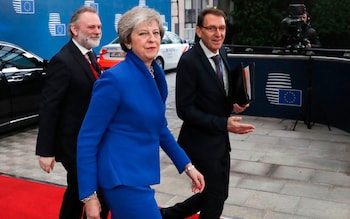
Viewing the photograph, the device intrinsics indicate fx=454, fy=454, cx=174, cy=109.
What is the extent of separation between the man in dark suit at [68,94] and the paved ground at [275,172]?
1.80m

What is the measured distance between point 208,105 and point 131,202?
99 centimetres

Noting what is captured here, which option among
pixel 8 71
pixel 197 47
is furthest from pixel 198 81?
pixel 8 71

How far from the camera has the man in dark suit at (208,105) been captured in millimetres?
2771

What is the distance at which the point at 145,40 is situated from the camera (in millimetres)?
2008

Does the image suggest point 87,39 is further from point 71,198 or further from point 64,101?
point 71,198

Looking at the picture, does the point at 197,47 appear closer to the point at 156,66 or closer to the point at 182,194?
the point at 156,66

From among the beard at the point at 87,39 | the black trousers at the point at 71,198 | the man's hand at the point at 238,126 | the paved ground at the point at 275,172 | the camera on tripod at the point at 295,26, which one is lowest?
the paved ground at the point at 275,172

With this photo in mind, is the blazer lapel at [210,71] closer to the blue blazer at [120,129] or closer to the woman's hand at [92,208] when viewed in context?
the blue blazer at [120,129]

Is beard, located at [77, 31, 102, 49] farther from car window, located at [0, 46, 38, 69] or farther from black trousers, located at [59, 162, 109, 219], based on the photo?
car window, located at [0, 46, 38, 69]

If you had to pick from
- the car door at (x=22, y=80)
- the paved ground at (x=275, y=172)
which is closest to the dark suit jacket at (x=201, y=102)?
the paved ground at (x=275, y=172)

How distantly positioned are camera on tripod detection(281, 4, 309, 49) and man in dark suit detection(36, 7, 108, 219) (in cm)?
548

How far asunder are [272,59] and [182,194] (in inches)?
159

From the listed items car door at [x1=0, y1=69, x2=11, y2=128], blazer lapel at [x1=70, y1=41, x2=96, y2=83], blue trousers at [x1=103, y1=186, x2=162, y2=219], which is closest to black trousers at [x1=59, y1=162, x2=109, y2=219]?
blazer lapel at [x1=70, y1=41, x2=96, y2=83]

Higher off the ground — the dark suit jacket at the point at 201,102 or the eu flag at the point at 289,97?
the dark suit jacket at the point at 201,102
